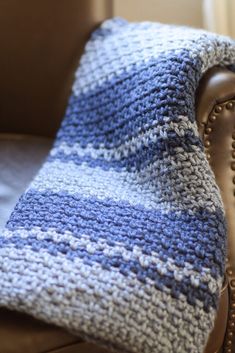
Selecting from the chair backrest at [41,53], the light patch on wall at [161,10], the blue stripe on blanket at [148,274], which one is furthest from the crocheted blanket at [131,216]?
the light patch on wall at [161,10]

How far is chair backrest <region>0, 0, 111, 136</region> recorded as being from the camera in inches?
49.4

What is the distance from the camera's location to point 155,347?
2.56 feet

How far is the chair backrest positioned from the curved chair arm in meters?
0.41

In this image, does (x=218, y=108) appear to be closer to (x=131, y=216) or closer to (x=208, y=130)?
(x=208, y=130)

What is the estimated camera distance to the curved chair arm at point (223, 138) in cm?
95

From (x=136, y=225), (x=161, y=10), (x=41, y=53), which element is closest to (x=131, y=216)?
(x=136, y=225)

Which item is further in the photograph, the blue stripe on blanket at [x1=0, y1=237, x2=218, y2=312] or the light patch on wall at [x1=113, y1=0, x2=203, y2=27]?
the light patch on wall at [x1=113, y1=0, x2=203, y2=27]

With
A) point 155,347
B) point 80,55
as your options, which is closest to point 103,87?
point 80,55

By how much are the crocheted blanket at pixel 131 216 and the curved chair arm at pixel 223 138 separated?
0.03 metres

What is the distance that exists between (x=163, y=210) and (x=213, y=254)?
11 centimetres

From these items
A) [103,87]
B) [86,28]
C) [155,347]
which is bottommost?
[155,347]

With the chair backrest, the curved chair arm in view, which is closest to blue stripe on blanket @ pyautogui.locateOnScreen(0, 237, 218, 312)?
the curved chair arm

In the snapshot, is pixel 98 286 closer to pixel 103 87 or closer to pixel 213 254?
pixel 213 254

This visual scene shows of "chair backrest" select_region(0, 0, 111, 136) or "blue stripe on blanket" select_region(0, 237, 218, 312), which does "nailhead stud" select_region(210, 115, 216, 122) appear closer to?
"blue stripe on blanket" select_region(0, 237, 218, 312)
